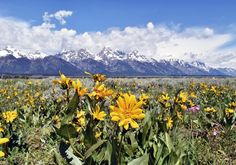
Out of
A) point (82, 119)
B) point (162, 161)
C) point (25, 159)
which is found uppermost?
point (82, 119)

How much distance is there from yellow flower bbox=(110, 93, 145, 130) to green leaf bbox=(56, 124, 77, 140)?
854mm

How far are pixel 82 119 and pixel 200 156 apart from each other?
2.21m

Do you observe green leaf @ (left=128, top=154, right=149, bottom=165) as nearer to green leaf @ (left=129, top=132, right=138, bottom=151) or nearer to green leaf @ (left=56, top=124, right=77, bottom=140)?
green leaf @ (left=56, top=124, right=77, bottom=140)

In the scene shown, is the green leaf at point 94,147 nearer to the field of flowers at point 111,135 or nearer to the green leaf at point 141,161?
the field of flowers at point 111,135

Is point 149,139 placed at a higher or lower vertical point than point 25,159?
higher

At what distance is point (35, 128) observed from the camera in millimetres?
9078

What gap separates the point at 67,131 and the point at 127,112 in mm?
1040

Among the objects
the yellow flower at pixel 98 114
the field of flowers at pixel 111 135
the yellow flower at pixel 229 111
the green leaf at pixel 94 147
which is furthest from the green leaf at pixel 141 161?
the yellow flower at pixel 229 111

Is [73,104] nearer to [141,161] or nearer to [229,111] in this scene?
[141,161]

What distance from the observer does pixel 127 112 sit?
10.8 feet

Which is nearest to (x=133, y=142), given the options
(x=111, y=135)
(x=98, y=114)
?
(x=111, y=135)

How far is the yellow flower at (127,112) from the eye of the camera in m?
3.21

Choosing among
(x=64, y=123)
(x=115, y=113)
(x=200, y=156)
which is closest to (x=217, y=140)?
(x=200, y=156)

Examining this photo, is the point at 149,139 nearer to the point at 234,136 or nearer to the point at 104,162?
the point at 104,162
